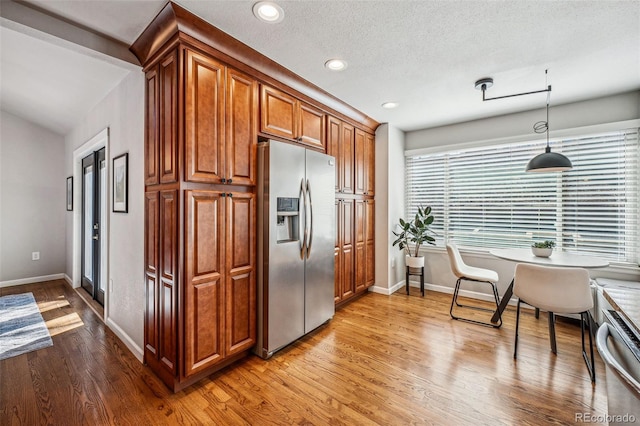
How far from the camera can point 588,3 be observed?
167 cm

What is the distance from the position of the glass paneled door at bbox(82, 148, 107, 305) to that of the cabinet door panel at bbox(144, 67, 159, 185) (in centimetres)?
160

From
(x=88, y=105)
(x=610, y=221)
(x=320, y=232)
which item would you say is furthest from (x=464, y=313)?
(x=88, y=105)

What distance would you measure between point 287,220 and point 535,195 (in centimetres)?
328

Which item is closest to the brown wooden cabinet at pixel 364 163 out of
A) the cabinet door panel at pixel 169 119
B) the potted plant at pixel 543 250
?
the potted plant at pixel 543 250

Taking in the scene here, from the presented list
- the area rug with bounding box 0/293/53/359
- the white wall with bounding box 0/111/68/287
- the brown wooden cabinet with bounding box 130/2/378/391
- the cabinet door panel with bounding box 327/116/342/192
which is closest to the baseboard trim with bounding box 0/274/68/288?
the white wall with bounding box 0/111/68/287

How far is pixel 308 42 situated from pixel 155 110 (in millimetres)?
1295

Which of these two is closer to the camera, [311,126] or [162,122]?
[162,122]

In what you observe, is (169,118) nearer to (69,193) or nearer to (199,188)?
(199,188)

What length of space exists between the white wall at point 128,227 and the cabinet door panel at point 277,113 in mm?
995

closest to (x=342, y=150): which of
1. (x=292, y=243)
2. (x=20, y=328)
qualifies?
(x=292, y=243)

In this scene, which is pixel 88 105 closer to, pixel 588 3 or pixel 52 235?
pixel 52 235

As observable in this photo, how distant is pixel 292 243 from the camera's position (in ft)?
8.29

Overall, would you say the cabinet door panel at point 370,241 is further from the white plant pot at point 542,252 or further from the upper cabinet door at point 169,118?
the upper cabinet door at point 169,118

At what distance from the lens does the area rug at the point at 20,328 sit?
2561mm
